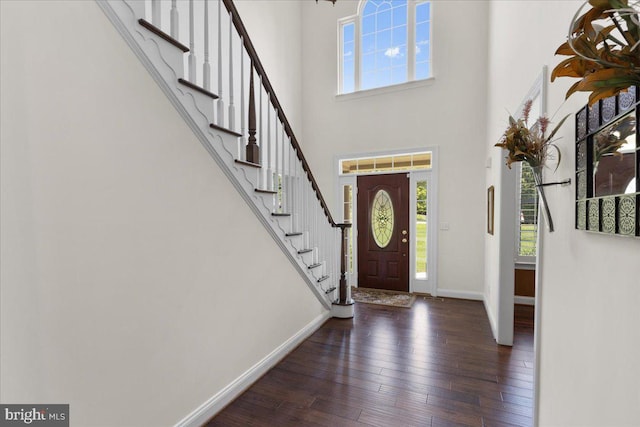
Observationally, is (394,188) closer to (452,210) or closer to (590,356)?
(452,210)

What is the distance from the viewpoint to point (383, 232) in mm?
5344

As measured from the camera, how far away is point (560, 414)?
1.48 metres

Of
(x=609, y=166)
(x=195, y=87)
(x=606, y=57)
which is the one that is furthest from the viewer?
(x=195, y=87)

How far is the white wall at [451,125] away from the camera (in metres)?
4.68

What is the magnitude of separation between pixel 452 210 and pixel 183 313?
167 inches

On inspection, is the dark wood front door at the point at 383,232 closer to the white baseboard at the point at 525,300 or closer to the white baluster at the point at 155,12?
the white baseboard at the point at 525,300

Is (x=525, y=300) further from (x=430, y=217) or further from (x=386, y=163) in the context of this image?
(x=386, y=163)

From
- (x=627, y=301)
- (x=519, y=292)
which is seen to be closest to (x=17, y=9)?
(x=627, y=301)

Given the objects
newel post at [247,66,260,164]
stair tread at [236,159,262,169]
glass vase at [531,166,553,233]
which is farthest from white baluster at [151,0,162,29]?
glass vase at [531,166,553,233]

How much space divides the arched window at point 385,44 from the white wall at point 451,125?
20cm

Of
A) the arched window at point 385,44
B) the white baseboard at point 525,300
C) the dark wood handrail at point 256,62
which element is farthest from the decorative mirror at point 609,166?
the arched window at point 385,44

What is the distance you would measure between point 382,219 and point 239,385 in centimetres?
366

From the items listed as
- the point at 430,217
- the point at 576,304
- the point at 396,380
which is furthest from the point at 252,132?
the point at 430,217

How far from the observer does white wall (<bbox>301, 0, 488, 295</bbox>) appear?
4.68m
